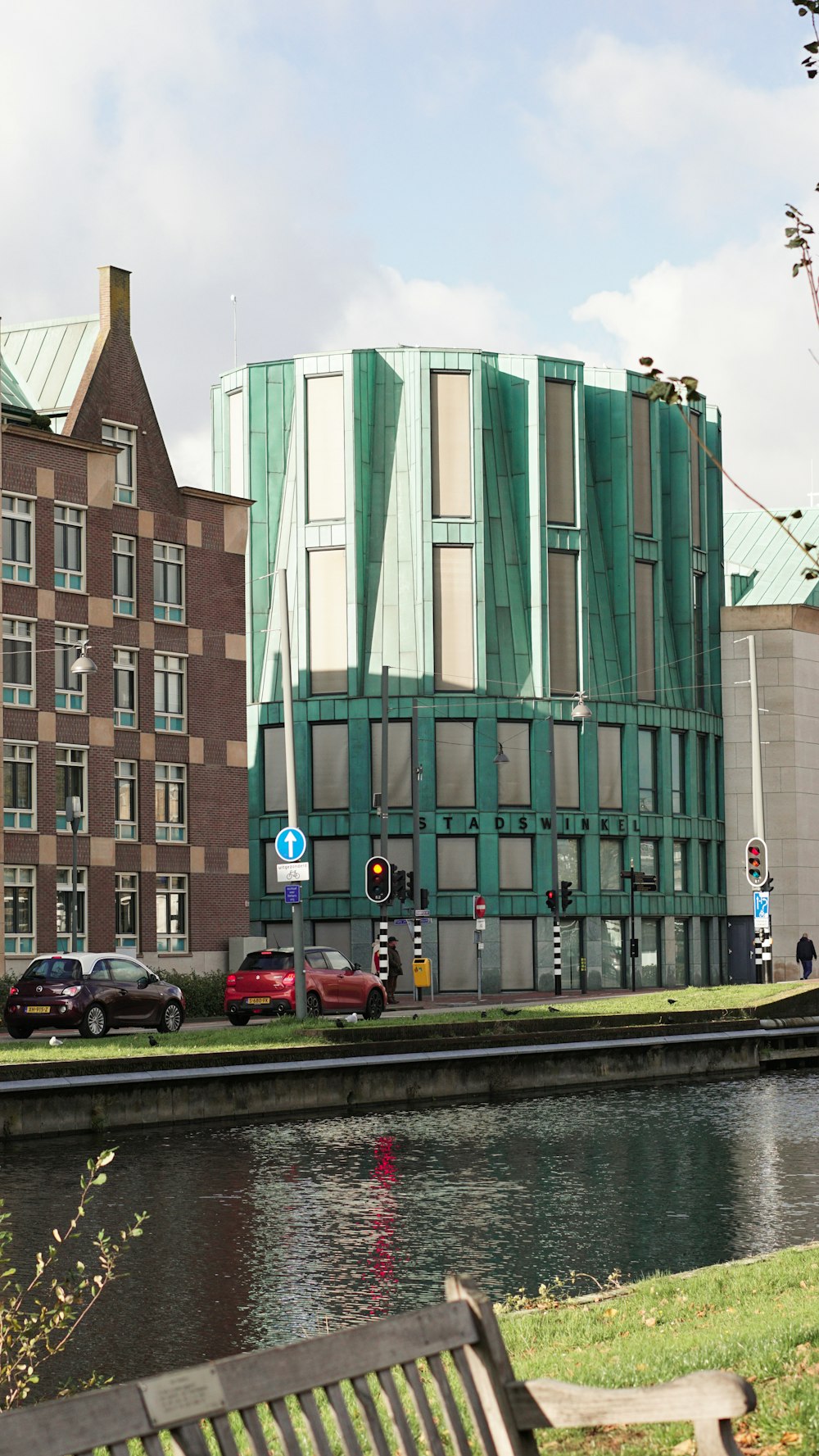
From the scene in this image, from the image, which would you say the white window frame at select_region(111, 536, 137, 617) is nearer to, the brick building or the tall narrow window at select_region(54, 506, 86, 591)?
the brick building

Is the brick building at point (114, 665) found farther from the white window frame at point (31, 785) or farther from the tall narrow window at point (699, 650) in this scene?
the tall narrow window at point (699, 650)

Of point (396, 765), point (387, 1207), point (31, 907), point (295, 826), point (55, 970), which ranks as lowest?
→ point (387, 1207)

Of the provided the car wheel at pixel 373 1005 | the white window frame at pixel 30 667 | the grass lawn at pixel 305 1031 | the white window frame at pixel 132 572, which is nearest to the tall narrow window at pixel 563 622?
the white window frame at pixel 132 572

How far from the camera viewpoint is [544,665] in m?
68.1

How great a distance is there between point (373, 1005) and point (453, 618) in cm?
2611

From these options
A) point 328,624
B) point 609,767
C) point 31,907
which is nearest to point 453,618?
point 328,624

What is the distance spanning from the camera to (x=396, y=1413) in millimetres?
4480

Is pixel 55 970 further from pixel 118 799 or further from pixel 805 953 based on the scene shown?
pixel 805 953

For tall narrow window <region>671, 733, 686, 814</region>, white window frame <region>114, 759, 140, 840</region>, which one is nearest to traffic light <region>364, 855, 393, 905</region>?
white window frame <region>114, 759, 140, 840</region>

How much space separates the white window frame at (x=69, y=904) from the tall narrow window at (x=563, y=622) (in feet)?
73.5

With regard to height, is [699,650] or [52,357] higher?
[52,357]

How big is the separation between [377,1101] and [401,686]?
42.1m

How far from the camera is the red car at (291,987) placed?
134 feet

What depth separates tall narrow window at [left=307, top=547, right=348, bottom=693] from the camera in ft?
221
